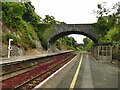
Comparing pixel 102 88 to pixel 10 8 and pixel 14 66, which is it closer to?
pixel 14 66

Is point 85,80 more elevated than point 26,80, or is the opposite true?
point 85,80

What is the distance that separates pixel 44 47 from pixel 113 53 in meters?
39.6

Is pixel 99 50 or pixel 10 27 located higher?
pixel 10 27

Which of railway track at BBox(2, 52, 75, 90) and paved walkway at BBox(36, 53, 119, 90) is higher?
paved walkway at BBox(36, 53, 119, 90)

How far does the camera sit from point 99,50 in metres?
35.6

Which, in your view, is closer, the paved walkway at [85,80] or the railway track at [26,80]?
the paved walkway at [85,80]

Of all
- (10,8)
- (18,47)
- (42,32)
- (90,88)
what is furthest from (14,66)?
(42,32)

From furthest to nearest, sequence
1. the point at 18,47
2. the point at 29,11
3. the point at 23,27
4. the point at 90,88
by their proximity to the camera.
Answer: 1. the point at 29,11
2. the point at 23,27
3. the point at 18,47
4. the point at 90,88

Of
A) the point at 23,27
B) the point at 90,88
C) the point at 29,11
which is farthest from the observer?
the point at 29,11

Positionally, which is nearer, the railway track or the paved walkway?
the paved walkway

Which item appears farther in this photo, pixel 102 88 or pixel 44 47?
pixel 44 47

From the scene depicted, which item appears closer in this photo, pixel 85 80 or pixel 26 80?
pixel 85 80

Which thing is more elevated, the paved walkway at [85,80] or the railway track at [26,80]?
the paved walkway at [85,80]

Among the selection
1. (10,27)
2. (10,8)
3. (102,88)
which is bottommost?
(102,88)
